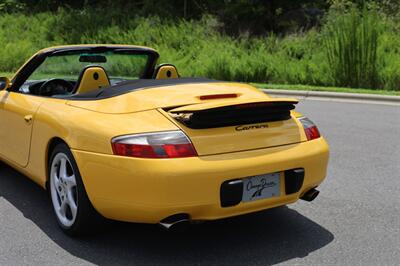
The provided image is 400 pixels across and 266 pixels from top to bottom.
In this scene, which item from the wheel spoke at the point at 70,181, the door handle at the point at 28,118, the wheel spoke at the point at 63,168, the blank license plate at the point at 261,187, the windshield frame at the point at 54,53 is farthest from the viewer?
the windshield frame at the point at 54,53

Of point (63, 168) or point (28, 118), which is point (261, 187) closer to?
point (63, 168)

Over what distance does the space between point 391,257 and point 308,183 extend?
72 cm

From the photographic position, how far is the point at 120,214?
11.3 ft

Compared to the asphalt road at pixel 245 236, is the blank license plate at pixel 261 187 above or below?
above

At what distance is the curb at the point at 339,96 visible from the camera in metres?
11.7

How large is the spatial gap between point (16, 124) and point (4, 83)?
2.57ft

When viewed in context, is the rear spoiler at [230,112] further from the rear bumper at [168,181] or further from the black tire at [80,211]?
the black tire at [80,211]

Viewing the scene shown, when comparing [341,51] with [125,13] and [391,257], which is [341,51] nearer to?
[391,257]

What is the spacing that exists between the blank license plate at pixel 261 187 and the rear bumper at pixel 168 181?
3cm

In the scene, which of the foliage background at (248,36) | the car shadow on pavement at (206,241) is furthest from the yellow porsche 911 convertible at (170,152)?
the foliage background at (248,36)

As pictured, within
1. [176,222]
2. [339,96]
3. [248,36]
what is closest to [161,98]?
[176,222]

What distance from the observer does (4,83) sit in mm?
5234

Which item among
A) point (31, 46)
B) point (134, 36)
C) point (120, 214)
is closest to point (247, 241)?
point (120, 214)

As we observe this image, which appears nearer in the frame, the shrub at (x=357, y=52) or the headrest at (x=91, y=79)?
the headrest at (x=91, y=79)
